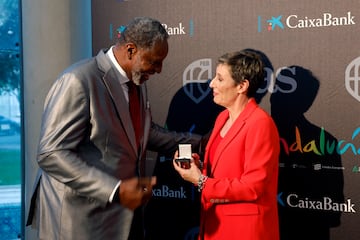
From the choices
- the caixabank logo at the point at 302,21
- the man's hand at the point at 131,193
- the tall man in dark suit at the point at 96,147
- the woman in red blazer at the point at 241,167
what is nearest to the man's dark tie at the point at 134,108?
the tall man in dark suit at the point at 96,147

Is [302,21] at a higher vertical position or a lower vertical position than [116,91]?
higher

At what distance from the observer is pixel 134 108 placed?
2.49 metres

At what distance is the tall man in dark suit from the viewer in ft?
6.88

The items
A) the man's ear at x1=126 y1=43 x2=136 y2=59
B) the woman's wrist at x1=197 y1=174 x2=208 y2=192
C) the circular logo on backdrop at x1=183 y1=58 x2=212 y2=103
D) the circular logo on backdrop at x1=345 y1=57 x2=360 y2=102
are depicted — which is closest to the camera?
the man's ear at x1=126 y1=43 x2=136 y2=59

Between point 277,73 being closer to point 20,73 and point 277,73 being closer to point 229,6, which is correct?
point 229,6

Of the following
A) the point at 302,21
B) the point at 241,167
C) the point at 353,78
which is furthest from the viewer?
the point at 302,21

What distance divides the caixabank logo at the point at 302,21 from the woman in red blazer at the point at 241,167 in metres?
0.55

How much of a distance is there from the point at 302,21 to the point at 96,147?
4.95 ft

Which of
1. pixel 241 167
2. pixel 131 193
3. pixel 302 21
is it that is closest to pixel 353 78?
pixel 302 21

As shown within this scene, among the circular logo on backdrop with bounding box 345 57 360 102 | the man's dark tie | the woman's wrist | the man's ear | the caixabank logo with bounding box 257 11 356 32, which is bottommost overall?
the woman's wrist

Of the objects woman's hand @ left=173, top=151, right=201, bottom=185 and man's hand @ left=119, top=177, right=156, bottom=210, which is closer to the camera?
man's hand @ left=119, top=177, right=156, bottom=210

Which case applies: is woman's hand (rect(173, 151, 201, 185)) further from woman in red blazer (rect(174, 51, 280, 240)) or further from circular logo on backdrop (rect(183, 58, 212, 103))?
circular logo on backdrop (rect(183, 58, 212, 103))

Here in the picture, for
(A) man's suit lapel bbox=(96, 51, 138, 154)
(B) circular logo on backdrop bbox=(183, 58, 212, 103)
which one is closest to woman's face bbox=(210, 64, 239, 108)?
(A) man's suit lapel bbox=(96, 51, 138, 154)

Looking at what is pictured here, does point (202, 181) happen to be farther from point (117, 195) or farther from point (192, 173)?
point (117, 195)
